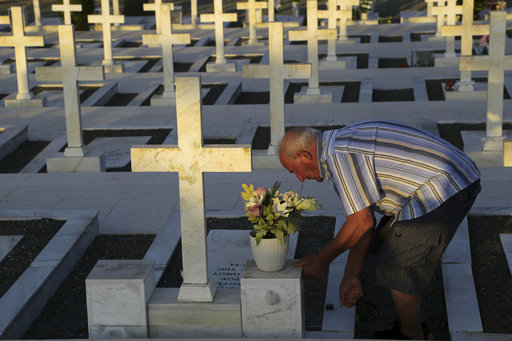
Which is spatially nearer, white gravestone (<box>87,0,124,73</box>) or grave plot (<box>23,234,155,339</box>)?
grave plot (<box>23,234,155,339</box>)

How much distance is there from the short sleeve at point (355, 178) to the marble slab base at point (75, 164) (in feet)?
18.8

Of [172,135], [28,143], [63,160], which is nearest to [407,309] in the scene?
[63,160]

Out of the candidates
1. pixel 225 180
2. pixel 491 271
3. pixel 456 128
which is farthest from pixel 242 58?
pixel 491 271

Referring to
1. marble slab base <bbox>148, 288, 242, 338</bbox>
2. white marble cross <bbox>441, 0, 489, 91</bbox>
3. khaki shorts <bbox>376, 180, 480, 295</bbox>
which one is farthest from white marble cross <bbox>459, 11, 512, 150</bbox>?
marble slab base <bbox>148, 288, 242, 338</bbox>

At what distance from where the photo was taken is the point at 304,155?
4984 mm

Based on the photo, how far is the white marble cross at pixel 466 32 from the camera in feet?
41.5

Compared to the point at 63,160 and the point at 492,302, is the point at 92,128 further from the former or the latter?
the point at 492,302

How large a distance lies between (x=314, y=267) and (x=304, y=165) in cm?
62

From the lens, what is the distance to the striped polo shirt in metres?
4.92

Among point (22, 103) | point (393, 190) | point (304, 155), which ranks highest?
point (304, 155)

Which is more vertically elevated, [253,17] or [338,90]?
[253,17]

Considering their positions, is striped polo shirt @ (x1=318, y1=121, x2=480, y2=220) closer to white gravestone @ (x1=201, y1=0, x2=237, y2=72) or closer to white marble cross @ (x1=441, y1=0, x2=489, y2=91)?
white marble cross @ (x1=441, y1=0, x2=489, y2=91)

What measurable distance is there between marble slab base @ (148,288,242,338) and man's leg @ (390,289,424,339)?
0.89 meters

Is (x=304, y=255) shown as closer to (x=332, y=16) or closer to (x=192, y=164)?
(x=192, y=164)
